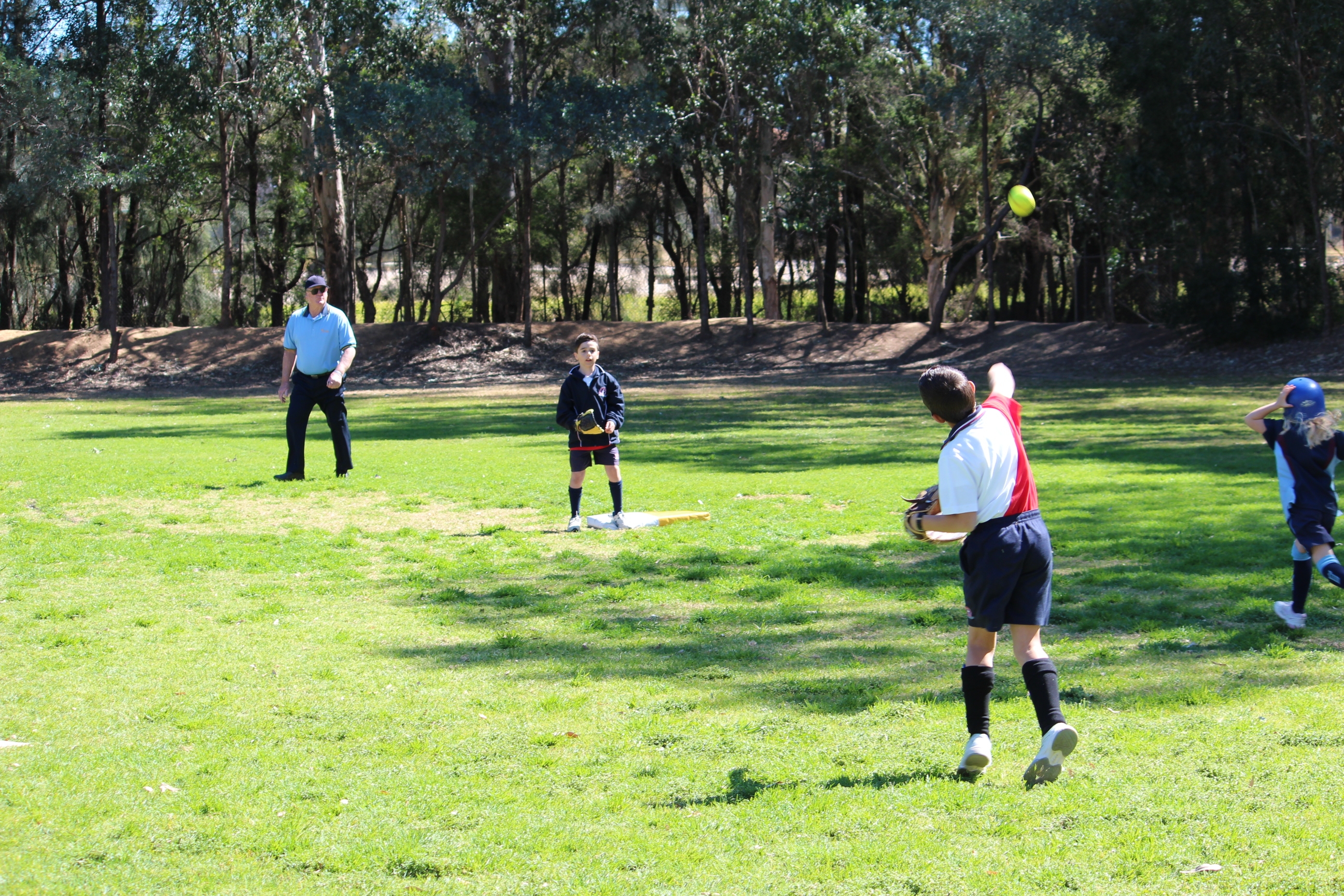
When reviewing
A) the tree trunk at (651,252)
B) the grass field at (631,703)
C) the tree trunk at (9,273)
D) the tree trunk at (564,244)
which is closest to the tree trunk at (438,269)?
the tree trunk at (564,244)

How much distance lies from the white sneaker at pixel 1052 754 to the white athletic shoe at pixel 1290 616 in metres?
3.08

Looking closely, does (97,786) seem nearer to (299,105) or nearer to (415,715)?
(415,715)

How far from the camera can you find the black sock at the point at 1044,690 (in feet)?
14.8

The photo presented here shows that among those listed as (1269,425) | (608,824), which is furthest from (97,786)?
(1269,425)

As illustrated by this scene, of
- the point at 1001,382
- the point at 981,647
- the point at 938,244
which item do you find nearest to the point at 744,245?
the point at 938,244

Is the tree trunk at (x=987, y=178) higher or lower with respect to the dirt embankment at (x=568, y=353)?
higher

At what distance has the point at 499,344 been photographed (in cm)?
4484

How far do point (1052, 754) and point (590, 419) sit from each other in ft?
21.2

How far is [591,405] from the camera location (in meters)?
10.4

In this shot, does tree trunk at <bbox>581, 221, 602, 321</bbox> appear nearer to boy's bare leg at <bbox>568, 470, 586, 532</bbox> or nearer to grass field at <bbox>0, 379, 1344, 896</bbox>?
grass field at <bbox>0, 379, 1344, 896</bbox>

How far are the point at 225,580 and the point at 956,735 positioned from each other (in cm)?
555

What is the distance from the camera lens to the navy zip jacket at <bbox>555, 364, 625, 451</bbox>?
34.0 ft

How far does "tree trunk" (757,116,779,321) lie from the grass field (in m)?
33.2

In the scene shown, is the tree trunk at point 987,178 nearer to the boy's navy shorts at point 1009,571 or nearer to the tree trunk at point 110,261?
the tree trunk at point 110,261
